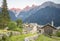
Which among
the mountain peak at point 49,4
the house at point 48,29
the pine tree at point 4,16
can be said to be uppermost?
the mountain peak at point 49,4

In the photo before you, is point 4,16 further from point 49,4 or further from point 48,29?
point 49,4

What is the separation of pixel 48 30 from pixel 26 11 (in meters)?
2.31

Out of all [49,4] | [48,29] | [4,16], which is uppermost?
[49,4]

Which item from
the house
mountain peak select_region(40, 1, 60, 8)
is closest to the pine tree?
the house

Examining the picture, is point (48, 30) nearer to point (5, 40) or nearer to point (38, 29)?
point (38, 29)

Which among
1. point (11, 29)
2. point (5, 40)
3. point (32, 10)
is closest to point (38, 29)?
point (32, 10)

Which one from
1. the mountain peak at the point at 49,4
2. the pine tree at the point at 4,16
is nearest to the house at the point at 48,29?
the mountain peak at the point at 49,4

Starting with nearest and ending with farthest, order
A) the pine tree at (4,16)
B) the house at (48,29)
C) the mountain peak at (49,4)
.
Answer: the pine tree at (4,16) < the house at (48,29) < the mountain peak at (49,4)

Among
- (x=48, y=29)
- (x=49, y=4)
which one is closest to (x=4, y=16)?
(x=48, y=29)

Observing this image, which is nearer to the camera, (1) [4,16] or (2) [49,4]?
(1) [4,16]

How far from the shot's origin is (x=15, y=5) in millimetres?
14031

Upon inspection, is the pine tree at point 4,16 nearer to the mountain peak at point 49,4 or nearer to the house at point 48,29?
the house at point 48,29

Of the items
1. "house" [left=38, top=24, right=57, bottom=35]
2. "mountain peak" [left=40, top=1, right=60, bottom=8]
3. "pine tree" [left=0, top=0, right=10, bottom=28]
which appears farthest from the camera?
"mountain peak" [left=40, top=1, right=60, bottom=8]

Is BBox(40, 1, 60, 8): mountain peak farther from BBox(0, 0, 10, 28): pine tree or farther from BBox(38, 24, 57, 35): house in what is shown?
BBox(0, 0, 10, 28): pine tree
